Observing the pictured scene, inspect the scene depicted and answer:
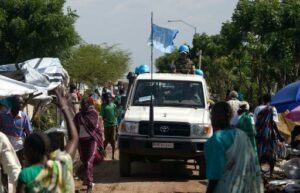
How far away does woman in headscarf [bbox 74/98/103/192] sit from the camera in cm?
1177

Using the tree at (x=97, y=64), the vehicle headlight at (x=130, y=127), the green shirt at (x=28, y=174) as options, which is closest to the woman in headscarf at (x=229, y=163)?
the green shirt at (x=28, y=174)

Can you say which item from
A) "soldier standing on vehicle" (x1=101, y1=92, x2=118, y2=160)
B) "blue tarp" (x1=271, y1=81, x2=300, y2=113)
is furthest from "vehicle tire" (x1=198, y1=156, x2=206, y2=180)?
"soldier standing on vehicle" (x1=101, y1=92, x2=118, y2=160)

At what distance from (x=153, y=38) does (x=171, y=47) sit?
62 centimetres

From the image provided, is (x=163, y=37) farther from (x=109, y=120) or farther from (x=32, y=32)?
(x=32, y=32)

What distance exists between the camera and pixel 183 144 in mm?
13266

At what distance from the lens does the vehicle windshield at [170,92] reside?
1443 centimetres

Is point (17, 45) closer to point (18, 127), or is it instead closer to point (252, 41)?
point (252, 41)

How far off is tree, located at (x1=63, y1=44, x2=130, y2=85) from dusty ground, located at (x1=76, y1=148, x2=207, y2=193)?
159ft

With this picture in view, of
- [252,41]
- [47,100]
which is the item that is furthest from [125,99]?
[252,41]

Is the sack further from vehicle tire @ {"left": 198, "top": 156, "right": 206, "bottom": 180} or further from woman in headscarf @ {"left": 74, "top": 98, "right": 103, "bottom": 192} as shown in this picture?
woman in headscarf @ {"left": 74, "top": 98, "right": 103, "bottom": 192}

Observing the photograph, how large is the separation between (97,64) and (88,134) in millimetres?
58733

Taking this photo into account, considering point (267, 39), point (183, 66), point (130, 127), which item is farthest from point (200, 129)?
point (267, 39)

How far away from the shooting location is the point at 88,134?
11789 mm

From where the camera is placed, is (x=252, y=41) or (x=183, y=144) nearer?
(x=183, y=144)
